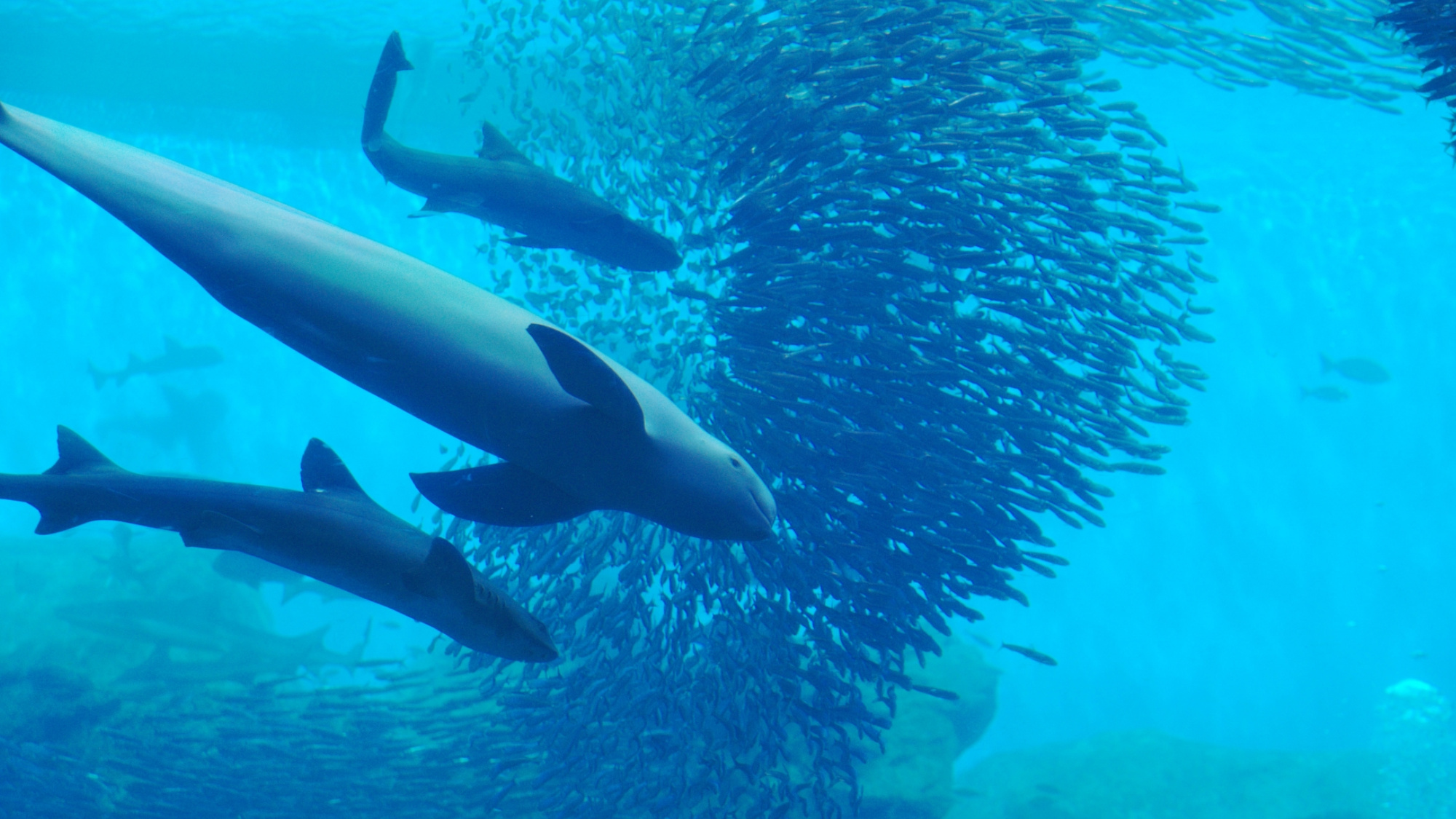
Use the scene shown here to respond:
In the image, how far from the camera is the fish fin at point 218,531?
5.62ft

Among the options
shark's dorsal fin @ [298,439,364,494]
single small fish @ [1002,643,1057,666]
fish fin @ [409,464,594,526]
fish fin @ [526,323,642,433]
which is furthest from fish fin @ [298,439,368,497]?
single small fish @ [1002,643,1057,666]

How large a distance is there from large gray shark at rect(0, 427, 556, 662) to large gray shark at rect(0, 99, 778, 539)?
0.65 feet

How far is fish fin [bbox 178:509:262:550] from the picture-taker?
171 centimetres

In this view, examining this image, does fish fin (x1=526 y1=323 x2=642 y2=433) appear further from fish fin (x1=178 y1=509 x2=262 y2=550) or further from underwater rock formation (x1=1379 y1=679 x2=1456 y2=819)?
underwater rock formation (x1=1379 y1=679 x2=1456 y2=819)

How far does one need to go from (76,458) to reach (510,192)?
6.73 ft

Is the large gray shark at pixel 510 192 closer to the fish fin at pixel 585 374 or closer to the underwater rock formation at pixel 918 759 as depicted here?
the fish fin at pixel 585 374

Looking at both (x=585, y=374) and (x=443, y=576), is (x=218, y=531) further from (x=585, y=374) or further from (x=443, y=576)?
(x=585, y=374)

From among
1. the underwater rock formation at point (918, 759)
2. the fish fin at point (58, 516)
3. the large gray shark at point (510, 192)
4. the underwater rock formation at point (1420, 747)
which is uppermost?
the underwater rock formation at point (1420, 747)

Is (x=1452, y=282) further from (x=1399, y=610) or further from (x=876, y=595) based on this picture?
(x=876, y=595)

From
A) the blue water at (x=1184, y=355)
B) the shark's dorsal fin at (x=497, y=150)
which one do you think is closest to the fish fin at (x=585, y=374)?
the shark's dorsal fin at (x=497, y=150)

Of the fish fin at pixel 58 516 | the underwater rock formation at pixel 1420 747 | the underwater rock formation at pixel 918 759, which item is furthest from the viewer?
the underwater rock formation at pixel 1420 747

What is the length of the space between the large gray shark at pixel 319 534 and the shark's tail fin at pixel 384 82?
1.67 metres

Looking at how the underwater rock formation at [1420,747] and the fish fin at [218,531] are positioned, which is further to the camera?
the underwater rock formation at [1420,747]

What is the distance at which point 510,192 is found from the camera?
360 cm
